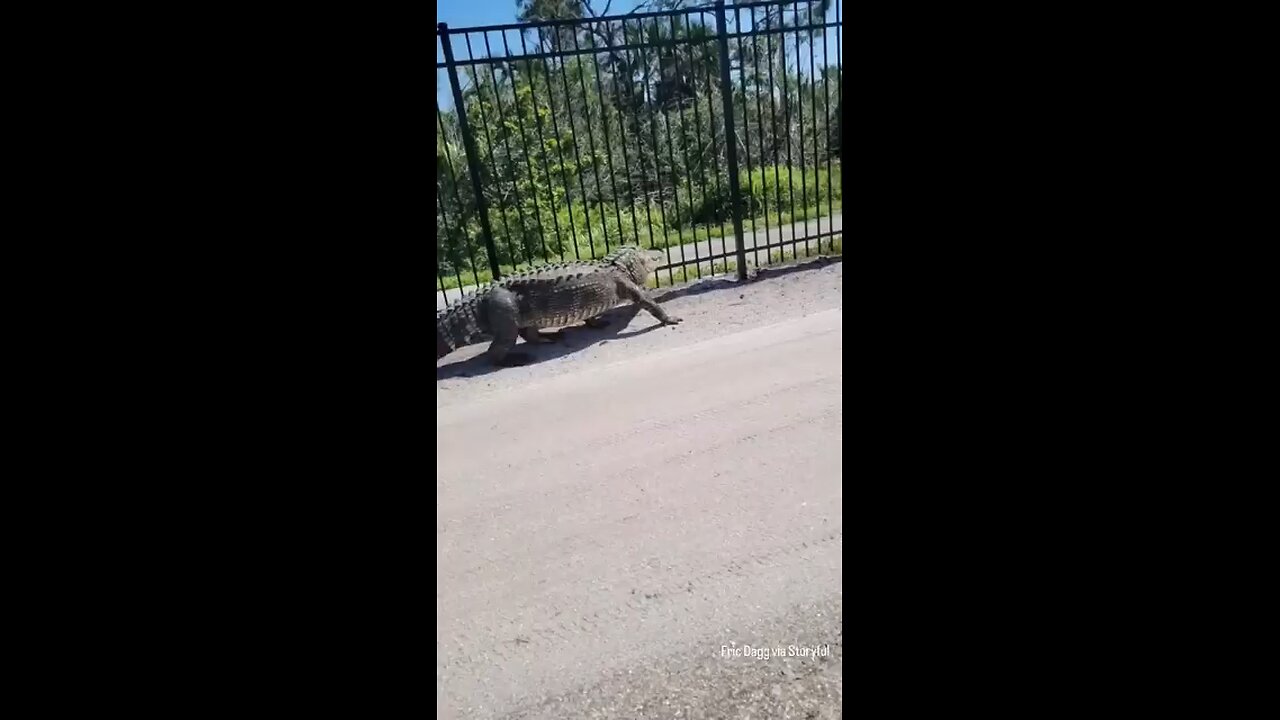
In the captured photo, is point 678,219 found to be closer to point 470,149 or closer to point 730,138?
point 730,138

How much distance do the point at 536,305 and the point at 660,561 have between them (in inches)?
146

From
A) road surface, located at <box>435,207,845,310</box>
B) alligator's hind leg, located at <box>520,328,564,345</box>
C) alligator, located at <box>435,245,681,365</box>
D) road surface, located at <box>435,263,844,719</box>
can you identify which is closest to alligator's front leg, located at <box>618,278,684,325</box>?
alligator, located at <box>435,245,681,365</box>

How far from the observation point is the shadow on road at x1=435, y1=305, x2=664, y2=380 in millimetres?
5535

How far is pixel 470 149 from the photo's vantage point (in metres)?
6.14

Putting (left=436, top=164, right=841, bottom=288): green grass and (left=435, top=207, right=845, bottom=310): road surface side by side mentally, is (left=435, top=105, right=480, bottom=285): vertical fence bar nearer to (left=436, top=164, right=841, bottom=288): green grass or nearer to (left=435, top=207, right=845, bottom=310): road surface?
(left=436, top=164, right=841, bottom=288): green grass

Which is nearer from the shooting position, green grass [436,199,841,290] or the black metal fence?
the black metal fence

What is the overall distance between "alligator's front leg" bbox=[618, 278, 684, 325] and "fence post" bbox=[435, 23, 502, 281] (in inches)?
48.6

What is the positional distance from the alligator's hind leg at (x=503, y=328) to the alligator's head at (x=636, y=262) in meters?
1.13

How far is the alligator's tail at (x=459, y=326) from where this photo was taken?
569 cm

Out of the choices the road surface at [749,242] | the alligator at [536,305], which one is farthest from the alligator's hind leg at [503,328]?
the road surface at [749,242]

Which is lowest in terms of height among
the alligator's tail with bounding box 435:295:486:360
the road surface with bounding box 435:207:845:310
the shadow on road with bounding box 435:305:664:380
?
the shadow on road with bounding box 435:305:664:380
